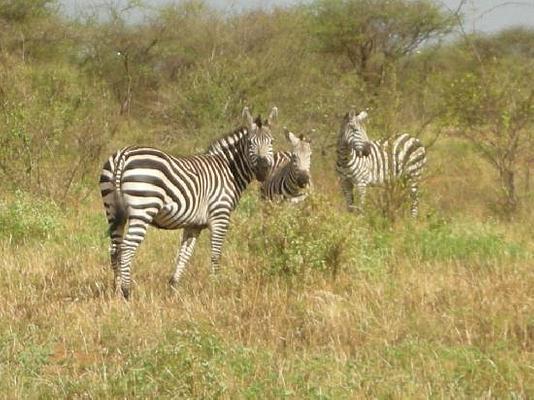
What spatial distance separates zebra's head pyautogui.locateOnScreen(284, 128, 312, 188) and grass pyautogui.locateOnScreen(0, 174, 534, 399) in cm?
94

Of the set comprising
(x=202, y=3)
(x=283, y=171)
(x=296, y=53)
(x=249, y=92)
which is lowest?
(x=283, y=171)

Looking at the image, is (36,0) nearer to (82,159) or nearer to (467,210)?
(82,159)

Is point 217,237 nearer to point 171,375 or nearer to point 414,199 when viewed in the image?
point 414,199

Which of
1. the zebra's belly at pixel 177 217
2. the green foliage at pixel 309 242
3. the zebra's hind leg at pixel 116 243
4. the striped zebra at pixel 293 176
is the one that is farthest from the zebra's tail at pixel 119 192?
the striped zebra at pixel 293 176

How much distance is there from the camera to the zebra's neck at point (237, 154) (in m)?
8.05

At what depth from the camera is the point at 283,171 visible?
31.7 ft

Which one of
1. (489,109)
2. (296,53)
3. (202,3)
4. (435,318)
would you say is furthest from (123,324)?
(202,3)

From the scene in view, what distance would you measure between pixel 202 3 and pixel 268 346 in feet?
87.2

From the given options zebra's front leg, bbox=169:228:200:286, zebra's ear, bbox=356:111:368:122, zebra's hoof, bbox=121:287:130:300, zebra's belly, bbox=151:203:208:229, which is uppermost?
zebra's ear, bbox=356:111:368:122

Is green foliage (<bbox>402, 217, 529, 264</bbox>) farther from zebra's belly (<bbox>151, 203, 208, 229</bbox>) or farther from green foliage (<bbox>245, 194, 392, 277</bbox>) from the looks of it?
zebra's belly (<bbox>151, 203, 208, 229</bbox>)

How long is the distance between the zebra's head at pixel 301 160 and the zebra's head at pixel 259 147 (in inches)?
32.2

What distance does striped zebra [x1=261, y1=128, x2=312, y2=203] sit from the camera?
8984mm

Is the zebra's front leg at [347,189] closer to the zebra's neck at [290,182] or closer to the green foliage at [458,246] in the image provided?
the zebra's neck at [290,182]

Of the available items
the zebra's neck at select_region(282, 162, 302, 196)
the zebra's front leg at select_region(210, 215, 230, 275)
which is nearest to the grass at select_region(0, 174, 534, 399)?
the zebra's front leg at select_region(210, 215, 230, 275)
